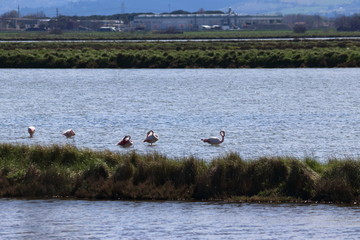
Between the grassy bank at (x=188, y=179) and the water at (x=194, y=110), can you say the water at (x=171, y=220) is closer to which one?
the grassy bank at (x=188, y=179)

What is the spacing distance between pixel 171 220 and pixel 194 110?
23695 mm

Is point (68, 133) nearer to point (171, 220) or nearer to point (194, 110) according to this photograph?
point (194, 110)

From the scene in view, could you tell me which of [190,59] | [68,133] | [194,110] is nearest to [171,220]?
[68,133]

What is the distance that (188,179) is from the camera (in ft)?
65.8

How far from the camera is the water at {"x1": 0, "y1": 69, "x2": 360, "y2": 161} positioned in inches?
1145

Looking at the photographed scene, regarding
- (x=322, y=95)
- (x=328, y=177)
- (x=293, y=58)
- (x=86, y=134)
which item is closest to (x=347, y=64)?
(x=293, y=58)

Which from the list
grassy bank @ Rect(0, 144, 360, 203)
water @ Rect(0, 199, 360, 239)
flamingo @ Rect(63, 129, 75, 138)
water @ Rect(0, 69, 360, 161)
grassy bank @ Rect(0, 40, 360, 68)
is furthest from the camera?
grassy bank @ Rect(0, 40, 360, 68)

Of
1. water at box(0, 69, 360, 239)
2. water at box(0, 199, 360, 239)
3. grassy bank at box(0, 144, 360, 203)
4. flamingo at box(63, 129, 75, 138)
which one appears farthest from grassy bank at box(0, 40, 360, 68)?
water at box(0, 199, 360, 239)

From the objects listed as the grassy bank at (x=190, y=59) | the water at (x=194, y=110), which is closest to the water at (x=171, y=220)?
the water at (x=194, y=110)

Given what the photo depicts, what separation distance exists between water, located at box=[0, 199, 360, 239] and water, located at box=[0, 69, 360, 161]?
5.44 meters

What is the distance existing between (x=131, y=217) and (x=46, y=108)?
83.9ft

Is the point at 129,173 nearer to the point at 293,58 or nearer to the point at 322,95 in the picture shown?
the point at 322,95

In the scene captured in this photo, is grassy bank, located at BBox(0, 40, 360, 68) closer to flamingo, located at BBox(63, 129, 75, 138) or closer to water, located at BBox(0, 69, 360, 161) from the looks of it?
water, located at BBox(0, 69, 360, 161)

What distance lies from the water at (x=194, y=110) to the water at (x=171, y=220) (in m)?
5.44
